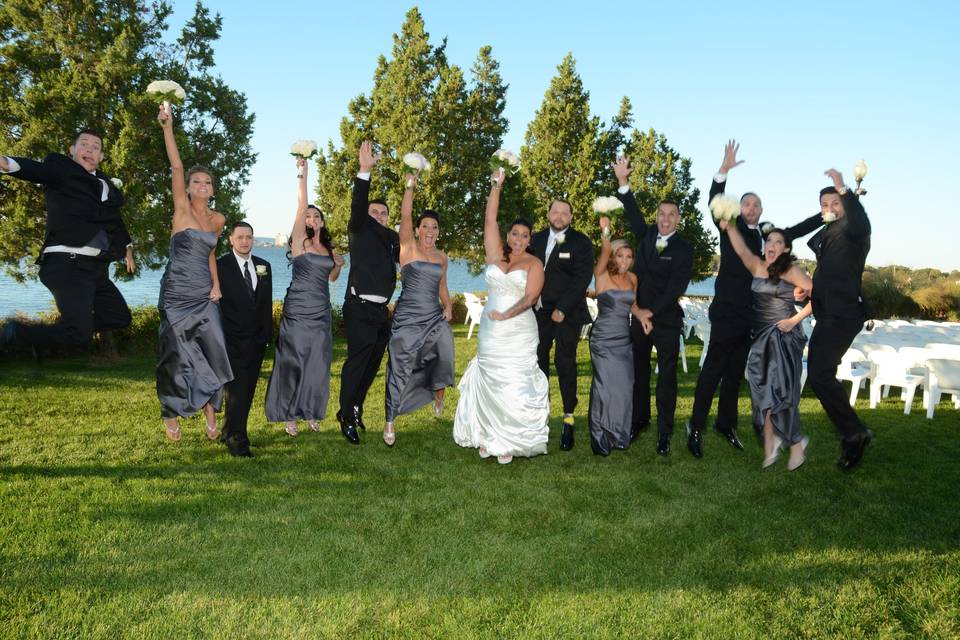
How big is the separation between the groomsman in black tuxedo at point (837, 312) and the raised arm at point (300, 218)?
17.1 feet

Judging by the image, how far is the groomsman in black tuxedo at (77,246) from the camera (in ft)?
17.1

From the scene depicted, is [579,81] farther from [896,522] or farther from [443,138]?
[896,522]

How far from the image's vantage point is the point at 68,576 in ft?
12.6

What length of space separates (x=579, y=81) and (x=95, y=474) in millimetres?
29767

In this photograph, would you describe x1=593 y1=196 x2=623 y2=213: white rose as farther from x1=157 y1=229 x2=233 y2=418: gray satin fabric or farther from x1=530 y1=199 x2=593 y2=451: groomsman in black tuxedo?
x1=157 y1=229 x2=233 y2=418: gray satin fabric

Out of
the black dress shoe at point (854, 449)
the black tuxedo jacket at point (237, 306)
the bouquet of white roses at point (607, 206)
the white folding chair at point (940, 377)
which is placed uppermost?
the bouquet of white roses at point (607, 206)

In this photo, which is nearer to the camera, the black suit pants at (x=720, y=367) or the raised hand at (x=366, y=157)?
the raised hand at (x=366, y=157)

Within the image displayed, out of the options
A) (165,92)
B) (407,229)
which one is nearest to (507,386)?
(407,229)

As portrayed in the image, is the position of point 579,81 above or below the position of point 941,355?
above

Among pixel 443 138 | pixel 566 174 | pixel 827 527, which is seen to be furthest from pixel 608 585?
pixel 566 174

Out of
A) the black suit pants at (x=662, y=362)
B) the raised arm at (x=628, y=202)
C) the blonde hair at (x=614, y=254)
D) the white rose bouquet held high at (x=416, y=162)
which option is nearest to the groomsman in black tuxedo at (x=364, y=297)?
the white rose bouquet held high at (x=416, y=162)

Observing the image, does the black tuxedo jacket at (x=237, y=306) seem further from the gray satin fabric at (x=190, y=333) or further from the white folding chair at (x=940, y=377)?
the white folding chair at (x=940, y=377)

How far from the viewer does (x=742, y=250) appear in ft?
21.8

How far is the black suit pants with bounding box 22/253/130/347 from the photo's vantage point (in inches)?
204
